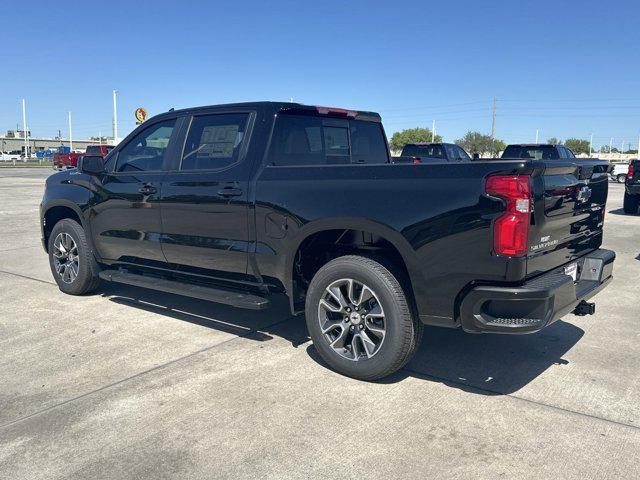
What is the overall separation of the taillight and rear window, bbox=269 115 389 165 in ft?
6.20

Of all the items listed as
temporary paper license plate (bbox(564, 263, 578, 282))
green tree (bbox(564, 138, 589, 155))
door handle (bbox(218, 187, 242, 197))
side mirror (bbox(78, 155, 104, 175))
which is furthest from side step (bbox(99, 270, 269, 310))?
green tree (bbox(564, 138, 589, 155))

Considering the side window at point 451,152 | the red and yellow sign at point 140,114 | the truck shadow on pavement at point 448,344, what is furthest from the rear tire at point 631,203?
the red and yellow sign at point 140,114

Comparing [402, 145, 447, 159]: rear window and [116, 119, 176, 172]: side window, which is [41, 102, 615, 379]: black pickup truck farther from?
[402, 145, 447, 159]: rear window

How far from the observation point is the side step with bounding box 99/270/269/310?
4.54m

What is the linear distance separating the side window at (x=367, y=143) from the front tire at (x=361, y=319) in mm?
1678

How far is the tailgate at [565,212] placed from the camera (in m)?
3.50

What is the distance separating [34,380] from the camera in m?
4.08

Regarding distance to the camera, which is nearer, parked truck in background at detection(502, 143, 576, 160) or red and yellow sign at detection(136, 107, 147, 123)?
parked truck in background at detection(502, 143, 576, 160)

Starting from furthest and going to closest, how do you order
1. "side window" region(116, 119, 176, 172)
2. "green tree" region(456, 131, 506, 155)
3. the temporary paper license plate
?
"green tree" region(456, 131, 506, 155)
"side window" region(116, 119, 176, 172)
the temporary paper license plate

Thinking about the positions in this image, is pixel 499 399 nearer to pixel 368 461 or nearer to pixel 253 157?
pixel 368 461

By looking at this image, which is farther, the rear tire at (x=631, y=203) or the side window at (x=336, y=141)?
the rear tire at (x=631, y=203)

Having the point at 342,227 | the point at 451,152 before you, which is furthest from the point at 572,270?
the point at 451,152

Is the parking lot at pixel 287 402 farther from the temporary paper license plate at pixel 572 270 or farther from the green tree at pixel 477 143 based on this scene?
the green tree at pixel 477 143

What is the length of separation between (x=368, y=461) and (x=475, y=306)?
111 centimetres
